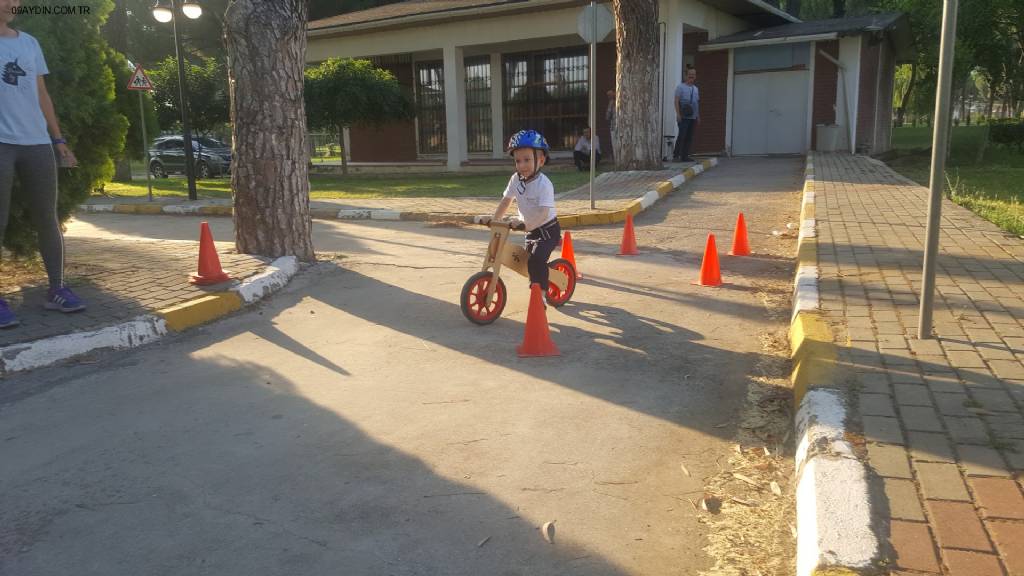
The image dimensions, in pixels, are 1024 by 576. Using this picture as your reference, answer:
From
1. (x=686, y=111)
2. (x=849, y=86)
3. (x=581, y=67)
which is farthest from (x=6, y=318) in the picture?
(x=849, y=86)

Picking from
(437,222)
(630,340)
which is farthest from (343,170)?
(630,340)

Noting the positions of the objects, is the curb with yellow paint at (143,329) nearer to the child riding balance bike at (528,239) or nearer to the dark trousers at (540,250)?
the child riding balance bike at (528,239)

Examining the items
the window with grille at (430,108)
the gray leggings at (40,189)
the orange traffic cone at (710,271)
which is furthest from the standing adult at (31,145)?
the window with grille at (430,108)

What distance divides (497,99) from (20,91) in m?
19.5

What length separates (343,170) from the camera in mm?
23734

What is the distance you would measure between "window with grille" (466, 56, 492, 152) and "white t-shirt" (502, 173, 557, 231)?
1910 cm

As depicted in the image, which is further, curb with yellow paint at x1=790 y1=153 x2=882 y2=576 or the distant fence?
the distant fence

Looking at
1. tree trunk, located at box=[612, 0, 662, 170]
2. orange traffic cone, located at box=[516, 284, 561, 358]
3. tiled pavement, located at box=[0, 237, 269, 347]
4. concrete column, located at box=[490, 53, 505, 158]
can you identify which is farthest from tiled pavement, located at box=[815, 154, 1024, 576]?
concrete column, located at box=[490, 53, 505, 158]

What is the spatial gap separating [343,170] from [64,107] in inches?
704

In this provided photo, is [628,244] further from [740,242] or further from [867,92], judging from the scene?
[867,92]

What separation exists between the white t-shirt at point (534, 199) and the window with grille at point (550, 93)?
674 inches

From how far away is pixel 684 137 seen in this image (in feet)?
59.1

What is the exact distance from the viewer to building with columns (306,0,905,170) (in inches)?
771

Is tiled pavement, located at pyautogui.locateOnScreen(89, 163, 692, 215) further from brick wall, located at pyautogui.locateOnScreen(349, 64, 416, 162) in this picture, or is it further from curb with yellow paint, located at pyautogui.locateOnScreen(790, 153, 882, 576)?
brick wall, located at pyautogui.locateOnScreen(349, 64, 416, 162)
